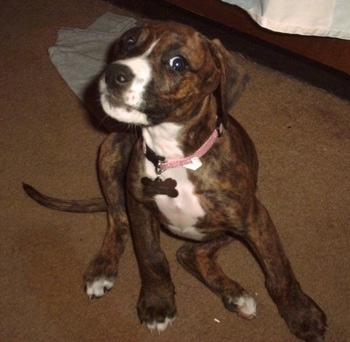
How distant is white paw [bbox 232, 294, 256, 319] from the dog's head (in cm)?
90

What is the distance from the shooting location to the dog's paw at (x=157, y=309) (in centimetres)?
243

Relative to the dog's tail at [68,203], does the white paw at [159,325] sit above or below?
below

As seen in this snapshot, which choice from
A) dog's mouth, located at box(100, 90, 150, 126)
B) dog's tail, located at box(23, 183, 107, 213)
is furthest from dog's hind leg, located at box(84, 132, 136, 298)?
dog's mouth, located at box(100, 90, 150, 126)

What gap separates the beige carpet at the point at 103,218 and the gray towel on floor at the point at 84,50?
97 millimetres

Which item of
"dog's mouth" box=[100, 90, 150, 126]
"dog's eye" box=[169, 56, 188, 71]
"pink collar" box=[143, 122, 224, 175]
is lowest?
"pink collar" box=[143, 122, 224, 175]

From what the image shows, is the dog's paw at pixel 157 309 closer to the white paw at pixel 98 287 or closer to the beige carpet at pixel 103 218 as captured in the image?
the beige carpet at pixel 103 218

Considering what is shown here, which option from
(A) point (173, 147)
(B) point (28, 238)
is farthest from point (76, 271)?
(A) point (173, 147)

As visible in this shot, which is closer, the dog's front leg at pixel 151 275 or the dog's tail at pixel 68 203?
the dog's front leg at pixel 151 275

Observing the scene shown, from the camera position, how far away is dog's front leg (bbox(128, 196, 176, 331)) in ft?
7.74

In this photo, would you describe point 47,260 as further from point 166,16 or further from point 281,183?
point 166,16

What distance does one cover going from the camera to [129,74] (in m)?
1.76

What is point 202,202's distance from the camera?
2.17 metres

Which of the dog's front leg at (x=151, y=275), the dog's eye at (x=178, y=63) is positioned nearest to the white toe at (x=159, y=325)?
the dog's front leg at (x=151, y=275)

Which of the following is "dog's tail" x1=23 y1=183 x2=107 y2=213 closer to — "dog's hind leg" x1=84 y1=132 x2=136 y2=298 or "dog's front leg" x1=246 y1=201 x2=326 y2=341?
"dog's hind leg" x1=84 y1=132 x2=136 y2=298
